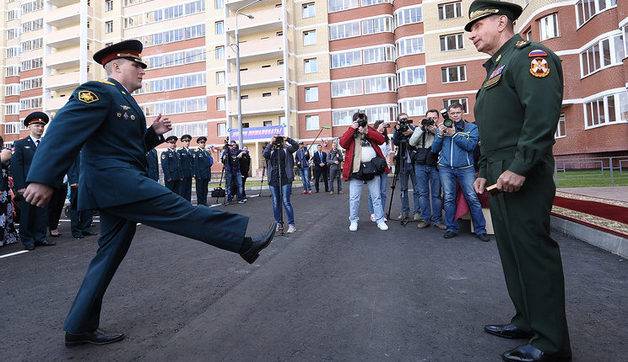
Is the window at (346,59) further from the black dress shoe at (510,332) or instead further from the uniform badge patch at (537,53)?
the black dress shoe at (510,332)

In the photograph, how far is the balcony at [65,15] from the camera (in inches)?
1633

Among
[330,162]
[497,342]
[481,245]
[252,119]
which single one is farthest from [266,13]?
[497,342]

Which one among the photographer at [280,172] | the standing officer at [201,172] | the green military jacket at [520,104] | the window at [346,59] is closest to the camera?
the green military jacket at [520,104]

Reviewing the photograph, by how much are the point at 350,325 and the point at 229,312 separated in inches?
40.5

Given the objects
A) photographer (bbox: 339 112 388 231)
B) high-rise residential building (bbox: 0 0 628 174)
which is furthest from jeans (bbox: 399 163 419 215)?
high-rise residential building (bbox: 0 0 628 174)

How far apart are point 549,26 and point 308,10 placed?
72.7 feet

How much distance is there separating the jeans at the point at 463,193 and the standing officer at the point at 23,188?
707 centimetres

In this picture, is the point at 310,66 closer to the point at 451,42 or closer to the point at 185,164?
the point at 451,42

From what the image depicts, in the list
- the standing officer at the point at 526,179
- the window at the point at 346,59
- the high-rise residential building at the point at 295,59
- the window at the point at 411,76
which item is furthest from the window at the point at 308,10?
the standing officer at the point at 526,179

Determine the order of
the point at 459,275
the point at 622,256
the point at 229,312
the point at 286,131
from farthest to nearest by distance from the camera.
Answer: the point at 286,131 < the point at 622,256 < the point at 459,275 < the point at 229,312

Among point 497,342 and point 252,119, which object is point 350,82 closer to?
point 252,119

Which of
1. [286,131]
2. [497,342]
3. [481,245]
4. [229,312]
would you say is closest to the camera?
[497,342]

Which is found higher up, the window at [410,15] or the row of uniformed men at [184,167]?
the window at [410,15]

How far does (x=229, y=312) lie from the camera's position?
9.45 ft
